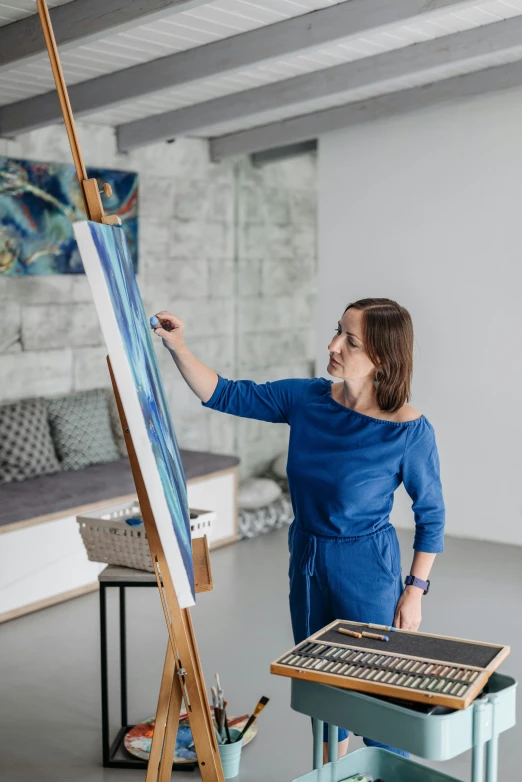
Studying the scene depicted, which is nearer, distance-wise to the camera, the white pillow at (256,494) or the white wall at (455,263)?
the white wall at (455,263)

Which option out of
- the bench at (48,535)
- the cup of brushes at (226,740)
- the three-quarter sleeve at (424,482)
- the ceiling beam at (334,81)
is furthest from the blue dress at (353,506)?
the ceiling beam at (334,81)

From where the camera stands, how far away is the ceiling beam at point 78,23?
3863 millimetres

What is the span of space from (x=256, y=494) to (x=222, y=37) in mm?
3408

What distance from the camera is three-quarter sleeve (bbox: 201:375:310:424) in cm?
281

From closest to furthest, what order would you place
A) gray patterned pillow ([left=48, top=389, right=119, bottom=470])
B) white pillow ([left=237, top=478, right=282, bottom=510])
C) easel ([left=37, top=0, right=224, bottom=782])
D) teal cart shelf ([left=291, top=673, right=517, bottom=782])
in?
1. teal cart shelf ([left=291, top=673, right=517, bottom=782])
2. easel ([left=37, top=0, right=224, bottom=782])
3. gray patterned pillow ([left=48, top=389, right=119, bottom=470])
4. white pillow ([left=237, top=478, right=282, bottom=510])

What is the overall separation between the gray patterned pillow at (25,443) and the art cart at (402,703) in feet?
12.0

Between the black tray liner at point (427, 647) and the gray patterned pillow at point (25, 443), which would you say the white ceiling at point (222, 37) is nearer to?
the gray patterned pillow at point (25, 443)

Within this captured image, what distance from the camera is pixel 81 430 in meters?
6.04

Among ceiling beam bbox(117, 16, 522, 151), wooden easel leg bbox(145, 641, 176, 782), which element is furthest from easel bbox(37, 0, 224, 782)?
ceiling beam bbox(117, 16, 522, 151)

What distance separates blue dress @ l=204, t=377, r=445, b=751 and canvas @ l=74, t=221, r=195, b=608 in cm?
44

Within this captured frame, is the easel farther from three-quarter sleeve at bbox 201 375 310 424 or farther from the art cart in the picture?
three-quarter sleeve at bbox 201 375 310 424

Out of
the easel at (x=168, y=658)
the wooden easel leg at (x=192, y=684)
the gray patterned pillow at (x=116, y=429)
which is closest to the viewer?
the easel at (x=168, y=658)

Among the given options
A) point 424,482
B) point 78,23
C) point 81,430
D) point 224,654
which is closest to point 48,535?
point 81,430

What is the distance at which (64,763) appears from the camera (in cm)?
345
